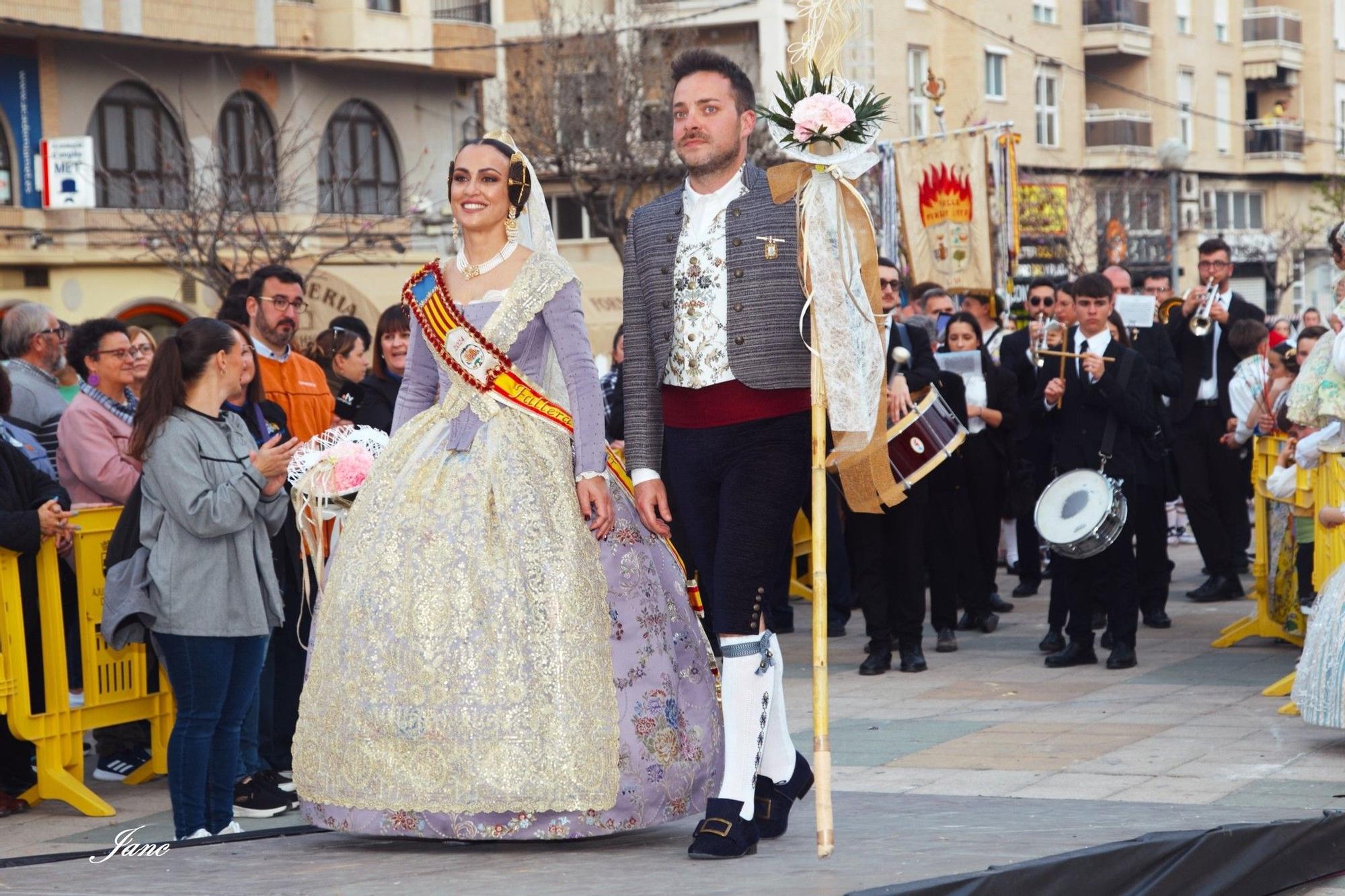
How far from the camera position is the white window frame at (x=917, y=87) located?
39.5 metres

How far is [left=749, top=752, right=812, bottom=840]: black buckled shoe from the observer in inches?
215

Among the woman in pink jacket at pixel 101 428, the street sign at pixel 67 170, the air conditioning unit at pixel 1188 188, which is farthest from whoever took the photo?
the air conditioning unit at pixel 1188 188

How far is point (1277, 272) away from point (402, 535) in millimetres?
46472

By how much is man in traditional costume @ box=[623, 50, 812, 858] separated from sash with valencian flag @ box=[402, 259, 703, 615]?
0.27 m

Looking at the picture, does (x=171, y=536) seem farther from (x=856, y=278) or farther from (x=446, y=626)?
(x=856, y=278)

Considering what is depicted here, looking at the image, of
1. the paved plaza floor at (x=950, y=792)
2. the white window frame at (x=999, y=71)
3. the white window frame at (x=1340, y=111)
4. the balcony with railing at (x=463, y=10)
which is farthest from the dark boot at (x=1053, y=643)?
the white window frame at (x=1340, y=111)

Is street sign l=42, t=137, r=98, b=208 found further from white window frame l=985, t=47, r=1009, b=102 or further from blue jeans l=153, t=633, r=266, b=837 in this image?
white window frame l=985, t=47, r=1009, b=102

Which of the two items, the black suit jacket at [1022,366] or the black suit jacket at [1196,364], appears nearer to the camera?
the black suit jacket at [1022,366]

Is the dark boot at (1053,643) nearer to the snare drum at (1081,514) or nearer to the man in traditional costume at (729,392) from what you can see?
the snare drum at (1081,514)

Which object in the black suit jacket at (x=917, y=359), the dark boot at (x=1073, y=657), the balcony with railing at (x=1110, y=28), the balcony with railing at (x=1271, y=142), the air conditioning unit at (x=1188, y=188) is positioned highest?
the balcony with railing at (x=1110, y=28)

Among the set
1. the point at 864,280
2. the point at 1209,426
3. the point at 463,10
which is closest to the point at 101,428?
the point at 864,280

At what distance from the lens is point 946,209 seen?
1906cm

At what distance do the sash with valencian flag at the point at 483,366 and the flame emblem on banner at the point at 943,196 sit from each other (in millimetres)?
13553

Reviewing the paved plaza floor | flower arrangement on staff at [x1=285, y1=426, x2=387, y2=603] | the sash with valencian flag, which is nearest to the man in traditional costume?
the sash with valencian flag
